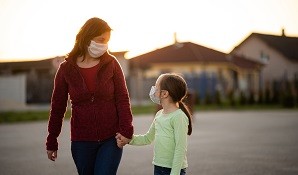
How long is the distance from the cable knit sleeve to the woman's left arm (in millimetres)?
444

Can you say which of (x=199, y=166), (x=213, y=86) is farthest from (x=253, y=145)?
(x=213, y=86)

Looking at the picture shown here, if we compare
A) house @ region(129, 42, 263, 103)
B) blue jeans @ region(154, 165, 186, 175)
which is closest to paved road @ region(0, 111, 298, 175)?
blue jeans @ region(154, 165, 186, 175)

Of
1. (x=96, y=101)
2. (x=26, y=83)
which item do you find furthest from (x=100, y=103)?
(x=26, y=83)

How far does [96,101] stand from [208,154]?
6.37 metres

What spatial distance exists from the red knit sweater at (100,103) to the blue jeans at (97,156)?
2.0 inches

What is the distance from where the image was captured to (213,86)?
41.2 meters

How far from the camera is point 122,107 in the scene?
4289 mm

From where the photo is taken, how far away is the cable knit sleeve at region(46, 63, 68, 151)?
14.6 feet

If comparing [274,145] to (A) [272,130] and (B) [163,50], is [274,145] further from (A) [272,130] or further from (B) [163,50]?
(B) [163,50]

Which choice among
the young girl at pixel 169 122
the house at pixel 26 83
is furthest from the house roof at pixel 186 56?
the young girl at pixel 169 122

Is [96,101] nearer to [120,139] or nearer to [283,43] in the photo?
[120,139]

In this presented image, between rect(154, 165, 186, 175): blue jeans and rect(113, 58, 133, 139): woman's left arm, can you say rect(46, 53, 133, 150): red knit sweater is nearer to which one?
rect(113, 58, 133, 139): woman's left arm

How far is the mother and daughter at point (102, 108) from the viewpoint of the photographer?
14.0ft

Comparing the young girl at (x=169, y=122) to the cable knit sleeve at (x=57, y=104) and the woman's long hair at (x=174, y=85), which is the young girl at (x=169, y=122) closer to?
the woman's long hair at (x=174, y=85)
